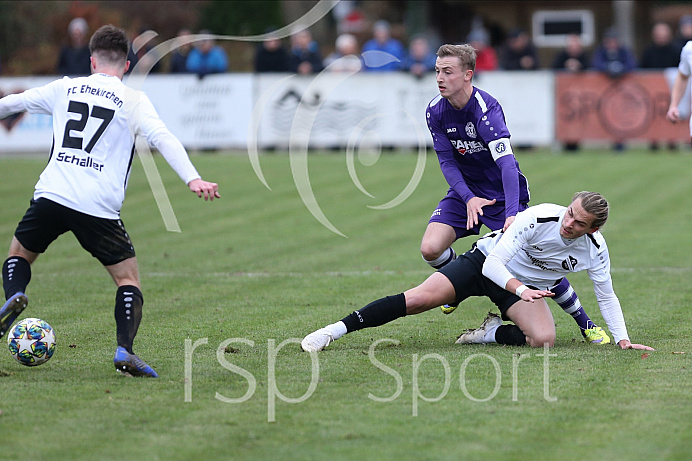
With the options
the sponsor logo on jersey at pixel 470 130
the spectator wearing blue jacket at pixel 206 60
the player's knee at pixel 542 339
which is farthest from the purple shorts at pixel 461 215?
the spectator wearing blue jacket at pixel 206 60

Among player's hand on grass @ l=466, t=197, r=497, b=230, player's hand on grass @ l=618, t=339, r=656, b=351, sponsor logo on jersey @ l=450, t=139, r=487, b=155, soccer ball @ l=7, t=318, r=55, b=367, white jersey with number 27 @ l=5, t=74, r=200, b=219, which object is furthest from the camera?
sponsor logo on jersey @ l=450, t=139, r=487, b=155

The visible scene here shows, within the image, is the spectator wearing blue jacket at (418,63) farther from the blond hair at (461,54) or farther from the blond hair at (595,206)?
the blond hair at (595,206)

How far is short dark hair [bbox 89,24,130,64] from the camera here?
638 centimetres

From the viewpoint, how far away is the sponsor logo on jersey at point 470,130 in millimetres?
7996

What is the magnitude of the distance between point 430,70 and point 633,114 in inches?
178

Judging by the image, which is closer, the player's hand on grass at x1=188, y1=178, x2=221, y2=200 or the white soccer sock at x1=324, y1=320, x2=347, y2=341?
the player's hand on grass at x1=188, y1=178, x2=221, y2=200

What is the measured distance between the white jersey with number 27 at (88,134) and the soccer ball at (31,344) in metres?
0.90

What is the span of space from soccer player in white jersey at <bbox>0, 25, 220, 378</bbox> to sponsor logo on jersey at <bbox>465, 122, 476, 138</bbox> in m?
2.63

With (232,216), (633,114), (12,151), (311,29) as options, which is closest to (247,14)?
(311,29)

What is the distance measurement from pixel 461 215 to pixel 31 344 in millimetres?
3722

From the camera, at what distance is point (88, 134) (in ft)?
20.7

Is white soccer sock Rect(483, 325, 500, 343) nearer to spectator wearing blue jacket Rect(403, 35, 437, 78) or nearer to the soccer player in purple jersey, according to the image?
the soccer player in purple jersey

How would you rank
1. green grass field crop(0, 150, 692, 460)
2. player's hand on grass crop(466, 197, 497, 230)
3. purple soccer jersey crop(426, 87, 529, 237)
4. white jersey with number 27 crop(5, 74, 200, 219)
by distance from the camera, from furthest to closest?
1. player's hand on grass crop(466, 197, 497, 230)
2. purple soccer jersey crop(426, 87, 529, 237)
3. white jersey with number 27 crop(5, 74, 200, 219)
4. green grass field crop(0, 150, 692, 460)

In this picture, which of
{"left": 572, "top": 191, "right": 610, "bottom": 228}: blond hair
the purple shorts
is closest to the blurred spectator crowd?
the purple shorts
